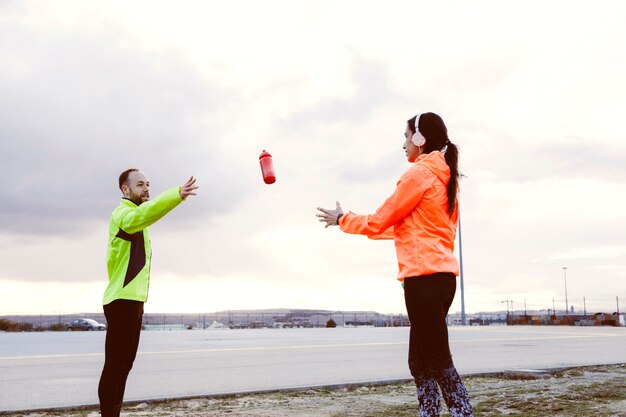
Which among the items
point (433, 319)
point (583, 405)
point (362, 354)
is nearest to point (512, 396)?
point (583, 405)

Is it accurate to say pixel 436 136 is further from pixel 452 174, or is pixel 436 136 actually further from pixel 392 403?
pixel 392 403

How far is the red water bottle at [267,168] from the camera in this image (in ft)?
16.0

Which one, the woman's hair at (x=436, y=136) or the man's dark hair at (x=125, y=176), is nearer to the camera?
the woman's hair at (x=436, y=136)

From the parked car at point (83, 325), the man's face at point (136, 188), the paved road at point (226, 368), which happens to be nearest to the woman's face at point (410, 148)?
the man's face at point (136, 188)

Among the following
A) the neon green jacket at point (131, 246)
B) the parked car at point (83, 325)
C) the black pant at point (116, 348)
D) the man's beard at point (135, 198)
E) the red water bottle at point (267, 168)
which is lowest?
the parked car at point (83, 325)

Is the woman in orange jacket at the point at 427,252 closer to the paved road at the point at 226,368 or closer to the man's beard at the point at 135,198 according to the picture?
the man's beard at the point at 135,198

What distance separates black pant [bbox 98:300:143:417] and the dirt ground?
1.96 metres

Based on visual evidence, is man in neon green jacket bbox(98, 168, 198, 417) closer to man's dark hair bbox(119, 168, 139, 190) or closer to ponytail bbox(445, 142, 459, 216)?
man's dark hair bbox(119, 168, 139, 190)

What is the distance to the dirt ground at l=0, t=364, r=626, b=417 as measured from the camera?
6691mm

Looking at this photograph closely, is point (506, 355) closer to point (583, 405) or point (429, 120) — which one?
point (583, 405)

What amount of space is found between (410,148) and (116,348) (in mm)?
2472

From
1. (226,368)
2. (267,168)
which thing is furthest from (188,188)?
(226,368)

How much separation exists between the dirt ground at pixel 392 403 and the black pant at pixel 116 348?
1.96 metres

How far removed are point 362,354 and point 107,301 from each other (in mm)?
10170
